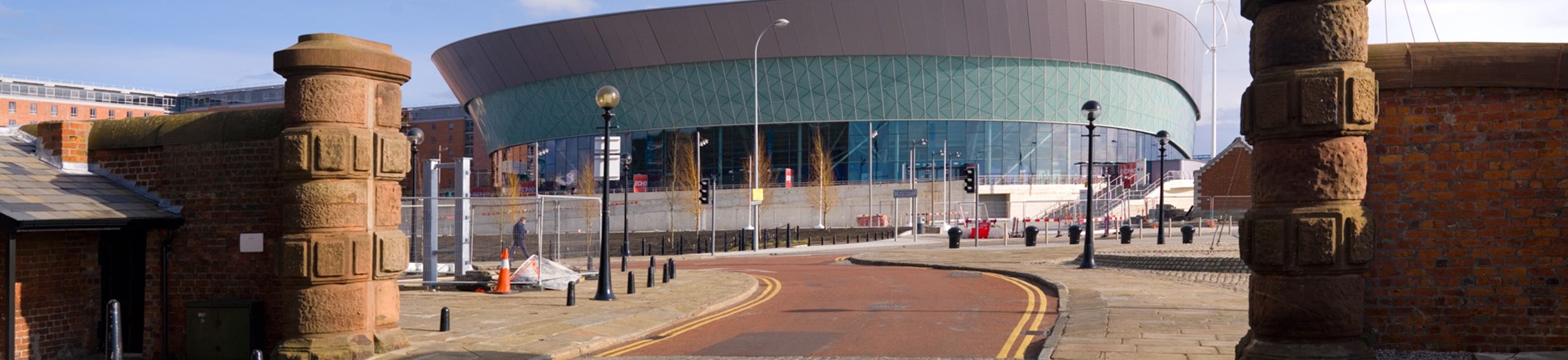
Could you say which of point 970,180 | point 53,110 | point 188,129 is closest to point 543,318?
point 188,129

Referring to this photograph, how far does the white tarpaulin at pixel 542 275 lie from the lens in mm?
22469

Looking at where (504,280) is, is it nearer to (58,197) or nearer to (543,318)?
(543,318)

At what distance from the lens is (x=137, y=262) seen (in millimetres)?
13484

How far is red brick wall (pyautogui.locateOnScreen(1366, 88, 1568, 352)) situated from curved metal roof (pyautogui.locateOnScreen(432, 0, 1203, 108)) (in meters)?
75.0

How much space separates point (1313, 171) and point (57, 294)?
41.5 feet

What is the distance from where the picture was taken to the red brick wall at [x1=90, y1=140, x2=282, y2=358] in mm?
12727

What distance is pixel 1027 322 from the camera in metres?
16.3

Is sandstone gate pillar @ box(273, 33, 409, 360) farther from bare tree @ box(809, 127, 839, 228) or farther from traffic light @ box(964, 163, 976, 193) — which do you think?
bare tree @ box(809, 127, 839, 228)

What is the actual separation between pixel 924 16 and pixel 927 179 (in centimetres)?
1188

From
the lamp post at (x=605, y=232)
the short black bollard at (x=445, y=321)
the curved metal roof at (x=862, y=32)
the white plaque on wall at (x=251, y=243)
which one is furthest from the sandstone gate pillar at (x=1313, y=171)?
the curved metal roof at (x=862, y=32)

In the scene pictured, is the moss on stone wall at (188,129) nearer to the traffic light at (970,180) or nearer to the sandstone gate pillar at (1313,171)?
the sandstone gate pillar at (1313,171)

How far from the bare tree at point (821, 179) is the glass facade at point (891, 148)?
0.48 metres

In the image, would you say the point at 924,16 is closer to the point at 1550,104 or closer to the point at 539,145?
the point at 539,145

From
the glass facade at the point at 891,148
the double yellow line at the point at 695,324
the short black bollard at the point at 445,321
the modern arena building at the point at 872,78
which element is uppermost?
the modern arena building at the point at 872,78
